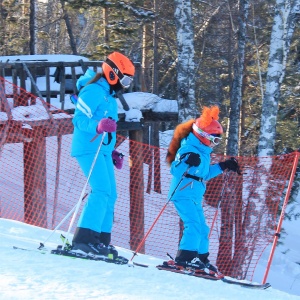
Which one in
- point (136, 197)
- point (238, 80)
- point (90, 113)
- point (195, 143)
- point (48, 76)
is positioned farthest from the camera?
point (238, 80)

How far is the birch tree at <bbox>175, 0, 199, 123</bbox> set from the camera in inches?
364

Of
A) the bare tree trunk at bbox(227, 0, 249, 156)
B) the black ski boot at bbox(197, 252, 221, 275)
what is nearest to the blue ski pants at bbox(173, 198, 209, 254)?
the black ski boot at bbox(197, 252, 221, 275)

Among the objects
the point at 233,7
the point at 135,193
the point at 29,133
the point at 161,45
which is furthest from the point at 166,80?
the point at 29,133

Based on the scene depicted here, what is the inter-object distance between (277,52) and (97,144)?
16.7 ft

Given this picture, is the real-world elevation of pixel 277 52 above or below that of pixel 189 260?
above

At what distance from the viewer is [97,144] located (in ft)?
16.6

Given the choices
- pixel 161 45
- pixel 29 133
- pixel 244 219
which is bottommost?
pixel 244 219

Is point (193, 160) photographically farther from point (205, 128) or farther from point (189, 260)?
point (189, 260)

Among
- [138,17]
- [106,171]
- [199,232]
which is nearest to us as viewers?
[106,171]

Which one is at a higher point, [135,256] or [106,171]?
[106,171]

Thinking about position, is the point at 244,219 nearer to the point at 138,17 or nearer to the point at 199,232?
the point at 199,232

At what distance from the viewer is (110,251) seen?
5.08 meters

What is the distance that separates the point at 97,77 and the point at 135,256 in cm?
188

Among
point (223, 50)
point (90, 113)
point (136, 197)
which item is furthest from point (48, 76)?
point (223, 50)
